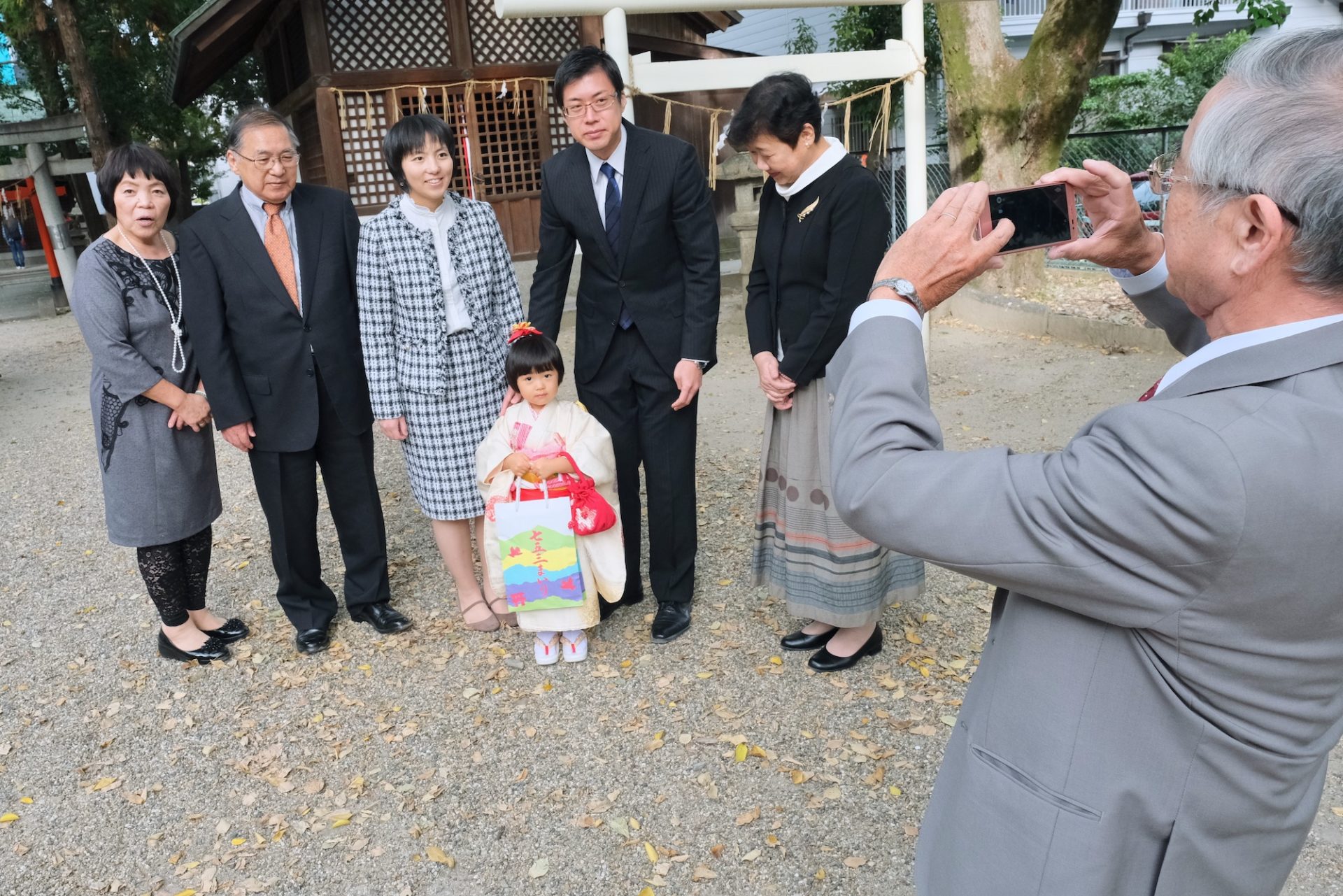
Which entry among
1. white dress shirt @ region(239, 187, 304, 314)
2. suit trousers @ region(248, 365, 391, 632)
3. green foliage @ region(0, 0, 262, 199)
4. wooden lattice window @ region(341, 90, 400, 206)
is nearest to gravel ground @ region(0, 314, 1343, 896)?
suit trousers @ region(248, 365, 391, 632)

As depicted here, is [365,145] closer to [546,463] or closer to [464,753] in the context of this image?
[546,463]

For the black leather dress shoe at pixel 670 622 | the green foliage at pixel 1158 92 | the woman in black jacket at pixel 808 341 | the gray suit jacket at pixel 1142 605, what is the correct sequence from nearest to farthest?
the gray suit jacket at pixel 1142 605 → the woman in black jacket at pixel 808 341 → the black leather dress shoe at pixel 670 622 → the green foliage at pixel 1158 92

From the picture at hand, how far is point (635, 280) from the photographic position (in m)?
3.36

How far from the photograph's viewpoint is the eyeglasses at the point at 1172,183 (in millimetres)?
929

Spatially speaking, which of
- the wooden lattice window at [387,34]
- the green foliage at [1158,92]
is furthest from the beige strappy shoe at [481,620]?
the green foliage at [1158,92]

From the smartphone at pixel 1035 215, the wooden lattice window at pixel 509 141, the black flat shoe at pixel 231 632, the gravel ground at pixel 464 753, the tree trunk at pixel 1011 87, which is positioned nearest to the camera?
the smartphone at pixel 1035 215

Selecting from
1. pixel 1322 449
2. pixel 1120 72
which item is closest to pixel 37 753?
pixel 1322 449

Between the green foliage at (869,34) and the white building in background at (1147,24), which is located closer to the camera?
the green foliage at (869,34)

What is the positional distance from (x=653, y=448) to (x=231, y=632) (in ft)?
6.40

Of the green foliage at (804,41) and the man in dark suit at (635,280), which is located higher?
the green foliage at (804,41)

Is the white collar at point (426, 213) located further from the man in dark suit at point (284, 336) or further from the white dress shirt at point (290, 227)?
the white dress shirt at point (290, 227)

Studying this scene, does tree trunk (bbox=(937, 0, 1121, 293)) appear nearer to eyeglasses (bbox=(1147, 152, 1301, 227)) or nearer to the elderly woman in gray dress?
the elderly woman in gray dress

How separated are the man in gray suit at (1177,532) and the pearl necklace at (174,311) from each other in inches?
117

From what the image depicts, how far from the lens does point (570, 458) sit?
332 cm
